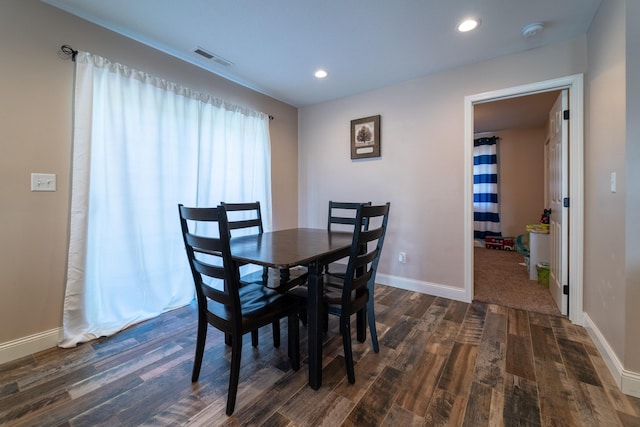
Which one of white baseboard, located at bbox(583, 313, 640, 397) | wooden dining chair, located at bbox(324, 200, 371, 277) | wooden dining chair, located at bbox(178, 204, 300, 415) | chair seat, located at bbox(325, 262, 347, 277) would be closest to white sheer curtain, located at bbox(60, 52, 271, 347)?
wooden dining chair, located at bbox(178, 204, 300, 415)

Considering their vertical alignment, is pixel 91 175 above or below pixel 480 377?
above

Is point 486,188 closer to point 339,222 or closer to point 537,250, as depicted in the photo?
point 537,250

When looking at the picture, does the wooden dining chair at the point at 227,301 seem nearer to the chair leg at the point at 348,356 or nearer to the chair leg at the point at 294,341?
the chair leg at the point at 294,341

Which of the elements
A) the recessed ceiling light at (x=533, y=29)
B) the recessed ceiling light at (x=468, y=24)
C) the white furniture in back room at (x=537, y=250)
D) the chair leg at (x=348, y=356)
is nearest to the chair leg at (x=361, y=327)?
the chair leg at (x=348, y=356)

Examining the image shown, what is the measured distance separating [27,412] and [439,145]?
3.47 meters

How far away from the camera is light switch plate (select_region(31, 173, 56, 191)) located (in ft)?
5.82

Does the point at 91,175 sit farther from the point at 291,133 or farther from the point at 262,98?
the point at 291,133

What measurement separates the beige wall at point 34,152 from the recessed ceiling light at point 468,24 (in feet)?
8.77

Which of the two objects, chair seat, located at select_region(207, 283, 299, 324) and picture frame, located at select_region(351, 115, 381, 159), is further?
picture frame, located at select_region(351, 115, 381, 159)

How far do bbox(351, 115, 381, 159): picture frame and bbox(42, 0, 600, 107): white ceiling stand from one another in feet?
1.86

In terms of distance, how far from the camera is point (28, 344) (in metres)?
1.78

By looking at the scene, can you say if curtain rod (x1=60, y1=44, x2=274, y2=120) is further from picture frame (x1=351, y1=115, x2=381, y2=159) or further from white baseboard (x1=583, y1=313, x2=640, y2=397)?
white baseboard (x1=583, y1=313, x2=640, y2=397)

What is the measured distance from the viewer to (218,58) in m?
2.49

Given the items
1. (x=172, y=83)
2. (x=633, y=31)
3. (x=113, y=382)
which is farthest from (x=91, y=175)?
(x=633, y=31)
